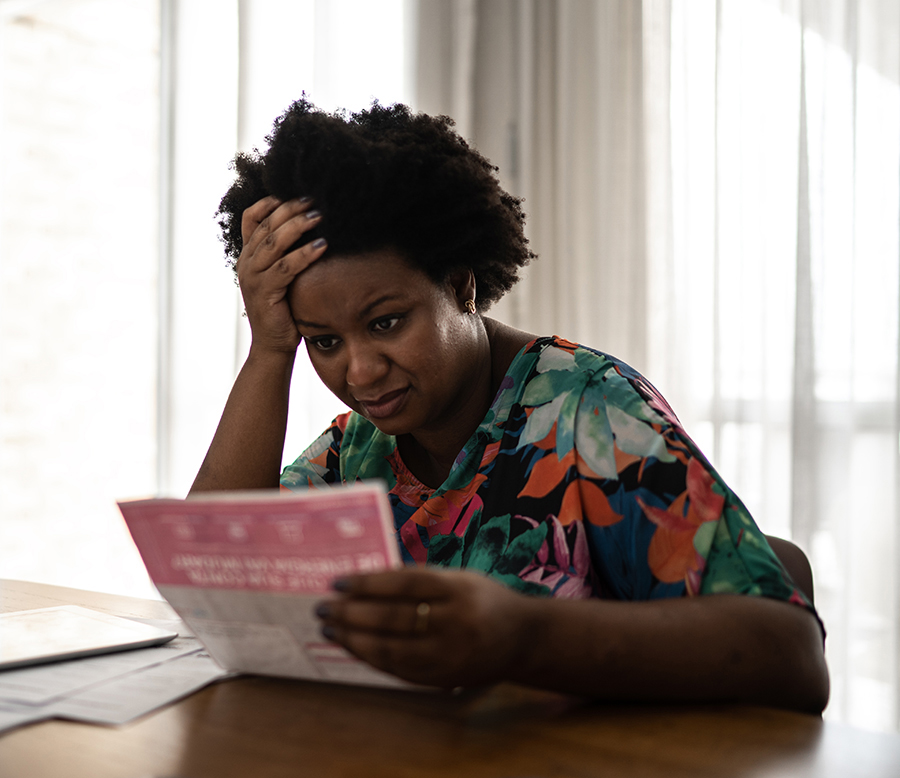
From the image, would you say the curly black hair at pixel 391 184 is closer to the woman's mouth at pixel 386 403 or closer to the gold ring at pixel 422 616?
the woman's mouth at pixel 386 403

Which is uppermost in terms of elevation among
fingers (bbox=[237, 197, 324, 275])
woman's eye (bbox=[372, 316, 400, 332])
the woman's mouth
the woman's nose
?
fingers (bbox=[237, 197, 324, 275])

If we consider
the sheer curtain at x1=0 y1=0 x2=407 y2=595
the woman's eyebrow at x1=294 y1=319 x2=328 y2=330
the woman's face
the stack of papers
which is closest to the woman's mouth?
the woman's face

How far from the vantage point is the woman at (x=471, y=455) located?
28.3 inches

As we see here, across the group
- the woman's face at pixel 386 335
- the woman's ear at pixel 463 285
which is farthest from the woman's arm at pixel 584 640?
the woman's ear at pixel 463 285

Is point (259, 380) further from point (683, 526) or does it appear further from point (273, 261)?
point (683, 526)

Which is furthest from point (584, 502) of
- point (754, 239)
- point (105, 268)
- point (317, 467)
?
point (105, 268)

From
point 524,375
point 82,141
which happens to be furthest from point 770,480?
point 82,141

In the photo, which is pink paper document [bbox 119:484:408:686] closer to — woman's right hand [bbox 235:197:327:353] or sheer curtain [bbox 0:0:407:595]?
woman's right hand [bbox 235:197:327:353]

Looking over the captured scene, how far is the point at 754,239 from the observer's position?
204 centimetres

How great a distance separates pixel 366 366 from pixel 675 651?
54 cm

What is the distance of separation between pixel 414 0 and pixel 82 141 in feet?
5.40

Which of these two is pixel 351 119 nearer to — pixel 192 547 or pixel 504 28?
pixel 192 547

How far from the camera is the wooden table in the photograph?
0.63 m

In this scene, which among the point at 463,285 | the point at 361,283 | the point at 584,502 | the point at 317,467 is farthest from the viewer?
the point at 317,467
